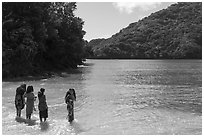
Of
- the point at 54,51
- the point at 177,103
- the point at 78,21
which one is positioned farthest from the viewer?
the point at 78,21

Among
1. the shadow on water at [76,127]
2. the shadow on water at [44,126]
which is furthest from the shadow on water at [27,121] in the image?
the shadow on water at [76,127]

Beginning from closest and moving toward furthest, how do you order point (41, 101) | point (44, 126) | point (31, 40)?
point (44, 126)
point (41, 101)
point (31, 40)

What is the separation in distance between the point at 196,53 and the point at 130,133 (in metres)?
166

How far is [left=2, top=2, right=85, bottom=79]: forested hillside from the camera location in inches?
1517

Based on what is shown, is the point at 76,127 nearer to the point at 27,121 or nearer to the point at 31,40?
the point at 27,121

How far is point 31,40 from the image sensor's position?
3991 cm

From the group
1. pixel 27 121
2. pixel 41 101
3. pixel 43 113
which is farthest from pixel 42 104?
pixel 27 121

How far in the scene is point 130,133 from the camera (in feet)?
39.4

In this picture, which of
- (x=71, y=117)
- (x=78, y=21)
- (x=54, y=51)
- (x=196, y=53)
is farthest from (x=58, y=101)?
(x=196, y=53)

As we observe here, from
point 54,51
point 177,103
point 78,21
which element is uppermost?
point 78,21

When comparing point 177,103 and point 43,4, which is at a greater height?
point 43,4

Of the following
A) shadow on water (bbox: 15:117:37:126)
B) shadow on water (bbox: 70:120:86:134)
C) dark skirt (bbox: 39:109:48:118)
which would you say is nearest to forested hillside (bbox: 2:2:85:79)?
shadow on water (bbox: 15:117:37:126)

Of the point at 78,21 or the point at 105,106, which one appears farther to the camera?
the point at 78,21

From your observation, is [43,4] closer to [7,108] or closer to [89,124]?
[7,108]
